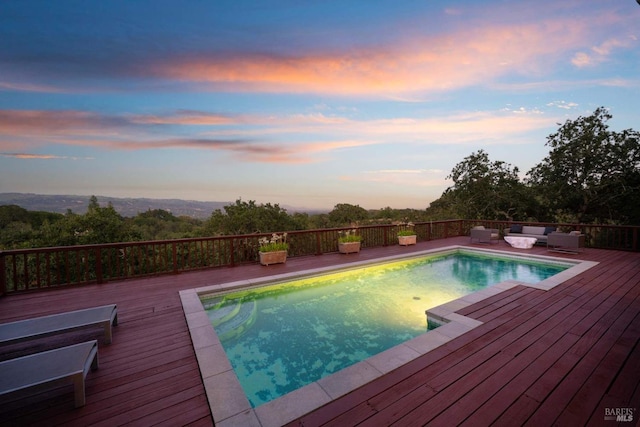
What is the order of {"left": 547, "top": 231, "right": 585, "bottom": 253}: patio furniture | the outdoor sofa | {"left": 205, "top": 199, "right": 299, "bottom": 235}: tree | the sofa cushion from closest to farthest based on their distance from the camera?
1. {"left": 547, "top": 231, "right": 585, "bottom": 253}: patio furniture
2. the outdoor sofa
3. the sofa cushion
4. {"left": 205, "top": 199, "right": 299, "bottom": 235}: tree

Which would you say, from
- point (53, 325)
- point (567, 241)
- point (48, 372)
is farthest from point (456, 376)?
point (567, 241)

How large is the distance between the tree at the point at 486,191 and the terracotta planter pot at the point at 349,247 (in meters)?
10.9

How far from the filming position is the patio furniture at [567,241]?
23.6ft

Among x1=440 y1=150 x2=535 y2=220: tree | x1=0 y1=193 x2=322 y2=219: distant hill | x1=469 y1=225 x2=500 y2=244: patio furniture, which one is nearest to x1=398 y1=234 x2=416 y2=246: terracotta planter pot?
x1=469 y1=225 x2=500 y2=244: patio furniture

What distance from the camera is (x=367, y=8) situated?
649 centimetres

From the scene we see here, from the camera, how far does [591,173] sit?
497 inches

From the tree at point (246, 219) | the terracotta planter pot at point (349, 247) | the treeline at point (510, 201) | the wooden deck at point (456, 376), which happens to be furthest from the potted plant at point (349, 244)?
the tree at point (246, 219)

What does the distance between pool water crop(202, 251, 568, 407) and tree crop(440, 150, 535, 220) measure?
942 cm

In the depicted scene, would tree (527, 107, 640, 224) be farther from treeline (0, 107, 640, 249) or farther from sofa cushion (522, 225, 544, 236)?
sofa cushion (522, 225, 544, 236)

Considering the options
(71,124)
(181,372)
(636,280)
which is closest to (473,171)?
(636,280)

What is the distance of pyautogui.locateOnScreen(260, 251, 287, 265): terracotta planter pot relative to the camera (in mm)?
6586

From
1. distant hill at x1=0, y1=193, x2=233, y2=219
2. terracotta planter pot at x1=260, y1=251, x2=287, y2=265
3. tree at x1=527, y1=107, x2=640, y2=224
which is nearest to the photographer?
terracotta planter pot at x1=260, y1=251, x2=287, y2=265

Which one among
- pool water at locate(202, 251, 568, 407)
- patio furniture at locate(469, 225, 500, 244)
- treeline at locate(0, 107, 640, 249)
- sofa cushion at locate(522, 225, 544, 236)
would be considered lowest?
pool water at locate(202, 251, 568, 407)

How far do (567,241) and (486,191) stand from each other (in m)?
8.97
